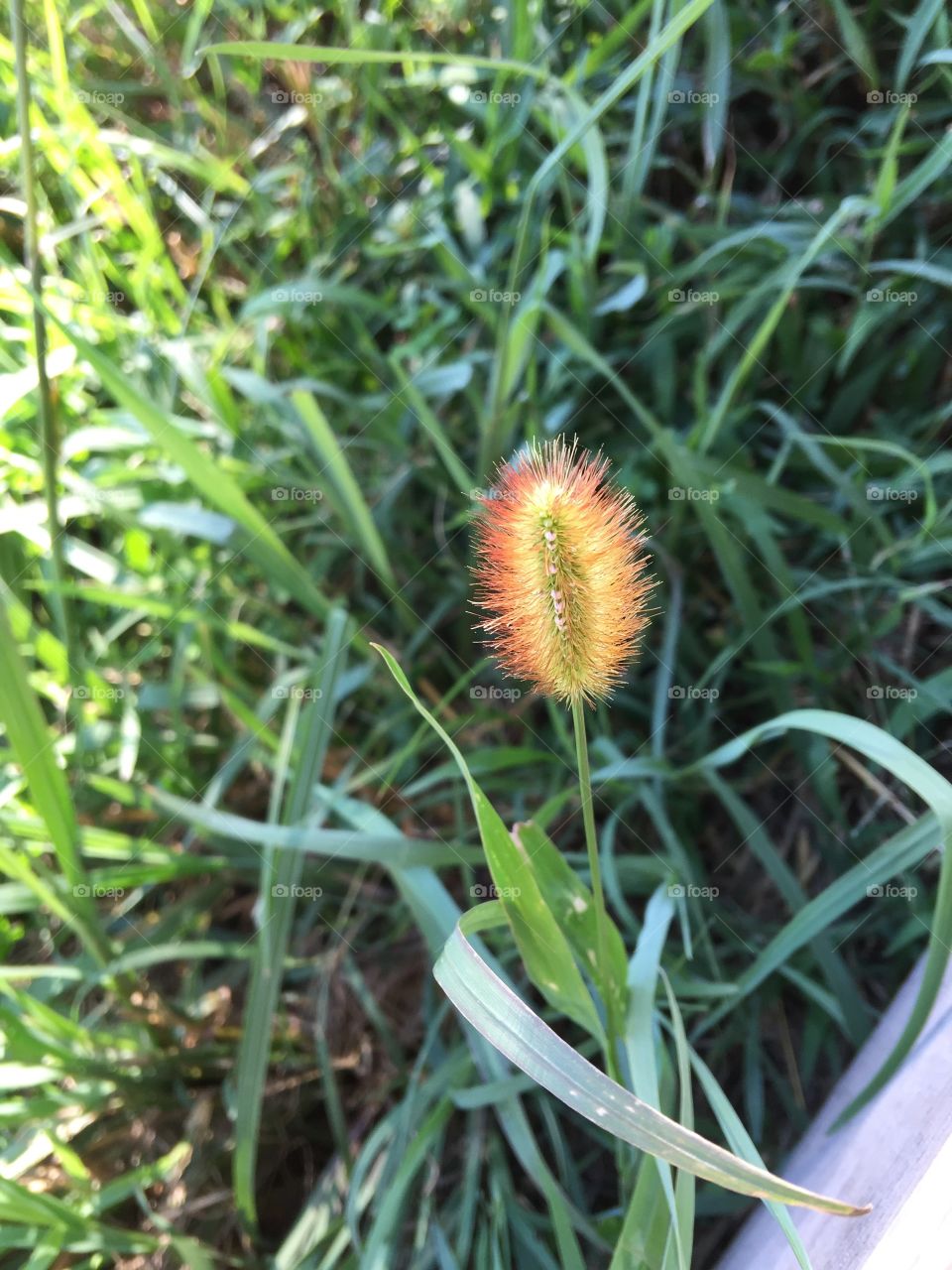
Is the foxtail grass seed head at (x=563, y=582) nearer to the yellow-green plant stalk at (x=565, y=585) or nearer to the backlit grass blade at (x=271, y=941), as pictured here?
the yellow-green plant stalk at (x=565, y=585)

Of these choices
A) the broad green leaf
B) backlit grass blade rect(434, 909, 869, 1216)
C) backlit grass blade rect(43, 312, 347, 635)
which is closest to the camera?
backlit grass blade rect(434, 909, 869, 1216)

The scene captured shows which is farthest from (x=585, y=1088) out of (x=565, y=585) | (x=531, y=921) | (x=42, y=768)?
(x=42, y=768)

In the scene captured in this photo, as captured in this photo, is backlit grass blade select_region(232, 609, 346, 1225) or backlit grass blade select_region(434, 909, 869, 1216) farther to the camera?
backlit grass blade select_region(232, 609, 346, 1225)

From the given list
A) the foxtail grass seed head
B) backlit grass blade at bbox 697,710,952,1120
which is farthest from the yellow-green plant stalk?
backlit grass blade at bbox 697,710,952,1120

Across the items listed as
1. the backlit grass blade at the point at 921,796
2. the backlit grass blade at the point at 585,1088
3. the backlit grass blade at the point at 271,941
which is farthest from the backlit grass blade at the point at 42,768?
the backlit grass blade at the point at 921,796

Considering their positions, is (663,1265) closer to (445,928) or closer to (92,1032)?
(445,928)

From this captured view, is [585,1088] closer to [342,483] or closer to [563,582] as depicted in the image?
[563,582]

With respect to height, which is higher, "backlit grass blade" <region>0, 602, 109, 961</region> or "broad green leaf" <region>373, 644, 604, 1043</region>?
"broad green leaf" <region>373, 644, 604, 1043</region>

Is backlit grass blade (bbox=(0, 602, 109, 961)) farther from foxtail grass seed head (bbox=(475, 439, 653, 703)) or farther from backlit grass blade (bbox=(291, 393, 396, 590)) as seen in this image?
foxtail grass seed head (bbox=(475, 439, 653, 703))

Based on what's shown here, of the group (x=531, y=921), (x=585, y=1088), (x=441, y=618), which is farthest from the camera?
(x=441, y=618)
